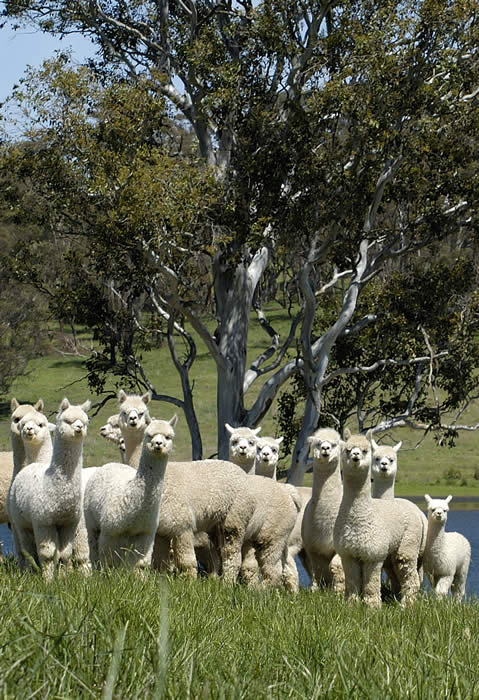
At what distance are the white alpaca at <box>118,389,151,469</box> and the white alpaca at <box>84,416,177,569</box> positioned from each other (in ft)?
2.69

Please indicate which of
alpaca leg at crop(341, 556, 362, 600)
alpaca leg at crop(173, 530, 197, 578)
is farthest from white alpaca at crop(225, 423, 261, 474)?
alpaca leg at crop(341, 556, 362, 600)

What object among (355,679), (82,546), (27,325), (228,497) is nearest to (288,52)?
(228,497)

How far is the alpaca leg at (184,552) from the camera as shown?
24.1ft

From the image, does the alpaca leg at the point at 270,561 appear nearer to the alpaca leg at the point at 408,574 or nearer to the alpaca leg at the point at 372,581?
the alpaca leg at the point at 408,574

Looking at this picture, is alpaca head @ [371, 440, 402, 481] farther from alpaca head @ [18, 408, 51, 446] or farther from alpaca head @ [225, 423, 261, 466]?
alpaca head @ [18, 408, 51, 446]

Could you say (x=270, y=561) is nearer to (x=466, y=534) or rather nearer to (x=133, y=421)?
(x=133, y=421)

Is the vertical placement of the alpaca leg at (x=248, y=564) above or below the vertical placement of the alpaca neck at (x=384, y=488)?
below

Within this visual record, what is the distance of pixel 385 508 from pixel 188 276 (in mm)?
11004

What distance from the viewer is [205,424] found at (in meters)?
35.8

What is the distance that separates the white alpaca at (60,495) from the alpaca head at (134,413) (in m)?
0.98

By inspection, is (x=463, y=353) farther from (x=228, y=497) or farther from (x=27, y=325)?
(x=27, y=325)

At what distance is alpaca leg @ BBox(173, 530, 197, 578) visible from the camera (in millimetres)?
7355

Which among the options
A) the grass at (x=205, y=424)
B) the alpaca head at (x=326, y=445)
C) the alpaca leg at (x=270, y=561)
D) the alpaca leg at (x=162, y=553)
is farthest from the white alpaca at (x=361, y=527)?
the grass at (x=205, y=424)

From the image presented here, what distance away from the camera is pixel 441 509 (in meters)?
8.47
